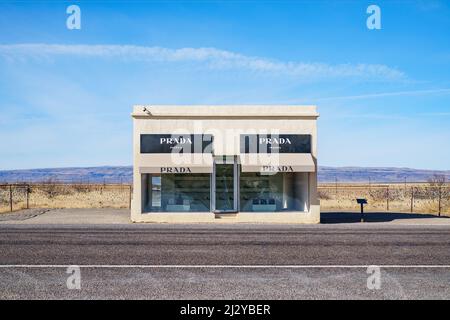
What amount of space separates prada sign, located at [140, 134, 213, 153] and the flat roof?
965 millimetres

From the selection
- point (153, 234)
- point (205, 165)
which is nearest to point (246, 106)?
point (205, 165)

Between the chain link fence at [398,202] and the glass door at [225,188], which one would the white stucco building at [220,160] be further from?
the chain link fence at [398,202]

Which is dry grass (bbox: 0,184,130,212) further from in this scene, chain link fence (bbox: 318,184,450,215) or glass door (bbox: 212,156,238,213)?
chain link fence (bbox: 318,184,450,215)

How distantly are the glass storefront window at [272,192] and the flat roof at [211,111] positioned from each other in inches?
115

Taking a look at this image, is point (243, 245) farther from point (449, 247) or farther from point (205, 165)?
point (205, 165)

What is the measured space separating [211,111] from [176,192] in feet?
14.1

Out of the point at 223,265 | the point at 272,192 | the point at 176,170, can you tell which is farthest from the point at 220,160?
the point at 223,265

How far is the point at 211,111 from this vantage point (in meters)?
24.3

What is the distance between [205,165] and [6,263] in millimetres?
13944

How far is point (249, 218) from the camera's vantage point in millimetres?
24047

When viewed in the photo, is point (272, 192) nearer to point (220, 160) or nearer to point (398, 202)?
point (220, 160)

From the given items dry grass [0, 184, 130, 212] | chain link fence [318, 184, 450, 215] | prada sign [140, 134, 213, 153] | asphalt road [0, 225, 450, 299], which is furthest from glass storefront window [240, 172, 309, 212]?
dry grass [0, 184, 130, 212]

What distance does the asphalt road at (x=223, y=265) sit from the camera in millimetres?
8086

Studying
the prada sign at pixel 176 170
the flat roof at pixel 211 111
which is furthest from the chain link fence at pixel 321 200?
the flat roof at pixel 211 111
